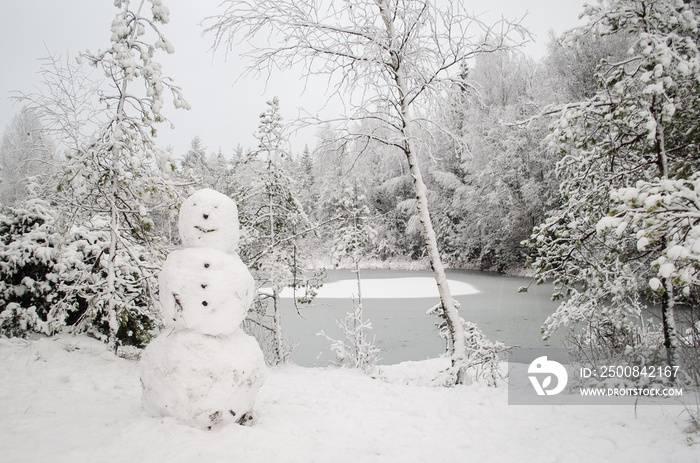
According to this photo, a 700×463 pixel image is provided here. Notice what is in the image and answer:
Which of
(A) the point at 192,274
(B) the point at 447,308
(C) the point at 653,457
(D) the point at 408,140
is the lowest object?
(C) the point at 653,457

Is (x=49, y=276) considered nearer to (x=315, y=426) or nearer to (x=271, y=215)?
(x=271, y=215)

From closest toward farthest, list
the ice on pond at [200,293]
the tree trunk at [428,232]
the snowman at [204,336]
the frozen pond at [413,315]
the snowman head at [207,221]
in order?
1. the snowman at [204,336]
2. the ice on pond at [200,293]
3. the snowman head at [207,221]
4. the tree trunk at [428,232]
5. the frozen pond at [413,315]

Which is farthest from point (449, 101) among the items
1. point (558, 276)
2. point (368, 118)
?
point (558, 276)

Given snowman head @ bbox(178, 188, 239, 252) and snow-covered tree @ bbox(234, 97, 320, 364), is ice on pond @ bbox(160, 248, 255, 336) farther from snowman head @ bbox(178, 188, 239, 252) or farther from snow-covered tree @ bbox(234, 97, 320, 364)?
snow-covered tree @ bbox(234, 97, 320, 364)

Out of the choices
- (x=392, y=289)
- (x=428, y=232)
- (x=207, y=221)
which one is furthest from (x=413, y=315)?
(x=207, y=221)

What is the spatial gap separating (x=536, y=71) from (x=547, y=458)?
2211 cm

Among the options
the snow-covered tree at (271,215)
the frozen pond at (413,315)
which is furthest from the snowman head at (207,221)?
the frozen pond at (413,315)

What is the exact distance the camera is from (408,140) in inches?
215

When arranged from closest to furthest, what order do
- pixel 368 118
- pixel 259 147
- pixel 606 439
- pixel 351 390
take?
pixel 606 439, pixel 351 390, pixel 368 118, pixel 259 147

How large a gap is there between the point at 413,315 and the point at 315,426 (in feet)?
31.6

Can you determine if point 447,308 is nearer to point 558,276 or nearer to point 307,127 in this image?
point 558,276

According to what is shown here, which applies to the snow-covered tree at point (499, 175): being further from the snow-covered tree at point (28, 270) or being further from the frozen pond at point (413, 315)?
the snow-covered tree at point (28, 270)

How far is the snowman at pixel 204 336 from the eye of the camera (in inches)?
113

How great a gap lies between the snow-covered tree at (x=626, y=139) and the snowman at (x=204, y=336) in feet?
11.5
